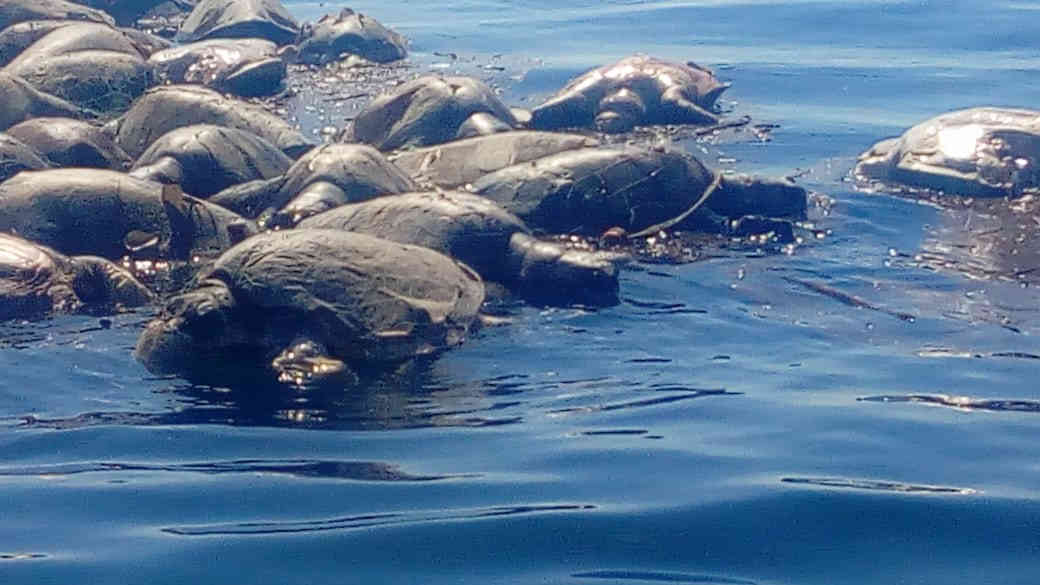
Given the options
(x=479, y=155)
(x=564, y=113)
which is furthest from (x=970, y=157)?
(x=479, y=155)

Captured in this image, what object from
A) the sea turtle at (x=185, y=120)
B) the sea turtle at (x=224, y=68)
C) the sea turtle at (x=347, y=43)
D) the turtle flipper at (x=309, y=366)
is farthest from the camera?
the sea turtle at (x=347, y=43)

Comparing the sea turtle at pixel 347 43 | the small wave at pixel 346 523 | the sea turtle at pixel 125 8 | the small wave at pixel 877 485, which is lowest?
the sea turtle at pixel 125 8

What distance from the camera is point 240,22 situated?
593 inches

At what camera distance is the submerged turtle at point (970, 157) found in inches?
386

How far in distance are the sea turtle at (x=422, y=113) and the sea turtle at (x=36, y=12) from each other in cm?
472

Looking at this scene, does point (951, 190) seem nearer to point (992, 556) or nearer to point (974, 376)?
point (974, 376)

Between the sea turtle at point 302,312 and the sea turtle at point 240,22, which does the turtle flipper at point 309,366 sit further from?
the sea turtle at point 240,22

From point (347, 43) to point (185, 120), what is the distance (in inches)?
187

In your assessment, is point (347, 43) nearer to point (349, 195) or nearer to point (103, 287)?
point (349, 195)

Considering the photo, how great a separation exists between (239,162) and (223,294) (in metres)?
2.52

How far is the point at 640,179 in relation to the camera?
8781mm

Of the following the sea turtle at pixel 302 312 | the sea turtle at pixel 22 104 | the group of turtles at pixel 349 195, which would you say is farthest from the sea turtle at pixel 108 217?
the sea turtle at pixel 22 104

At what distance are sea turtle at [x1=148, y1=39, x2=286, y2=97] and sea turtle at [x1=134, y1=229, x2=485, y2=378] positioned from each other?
19.9 feet

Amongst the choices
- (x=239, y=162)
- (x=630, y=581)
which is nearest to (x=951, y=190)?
(x=239, y=162)
